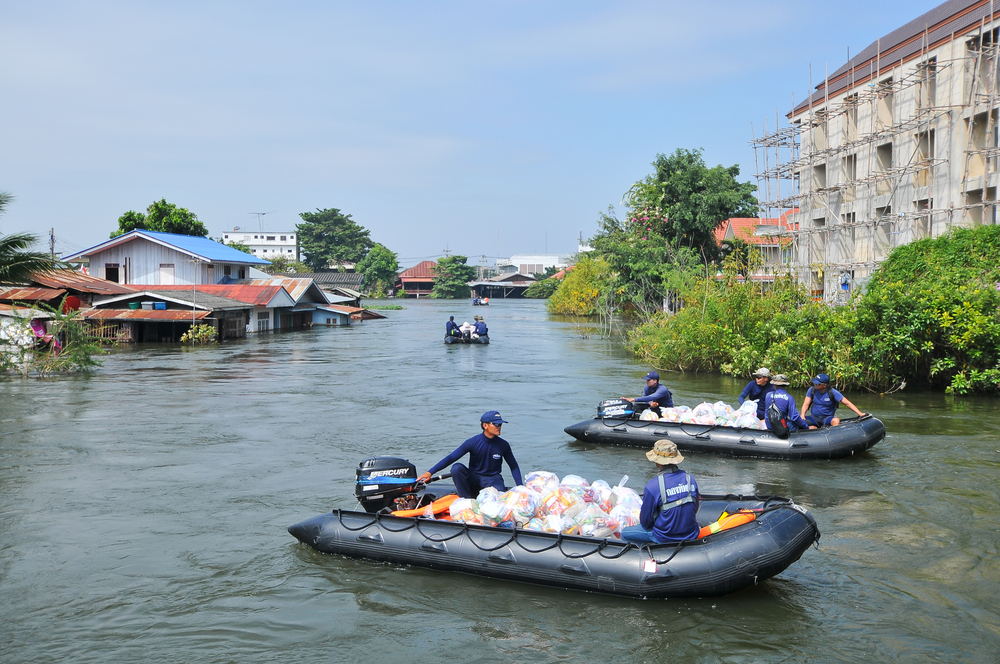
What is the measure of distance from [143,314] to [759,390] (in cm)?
3245

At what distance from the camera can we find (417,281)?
123375 millimetres

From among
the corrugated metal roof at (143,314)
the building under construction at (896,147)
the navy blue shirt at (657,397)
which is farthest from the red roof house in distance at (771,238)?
the corrugated metal roof at (143,314)

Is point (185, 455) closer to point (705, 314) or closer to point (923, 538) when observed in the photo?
point (923, 538)

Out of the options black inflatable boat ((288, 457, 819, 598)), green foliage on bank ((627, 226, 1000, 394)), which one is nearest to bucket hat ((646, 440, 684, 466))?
black inflatable boat ((288, 457, 819, 598))

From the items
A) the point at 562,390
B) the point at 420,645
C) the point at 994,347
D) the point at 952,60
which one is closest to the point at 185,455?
the point at 420,645

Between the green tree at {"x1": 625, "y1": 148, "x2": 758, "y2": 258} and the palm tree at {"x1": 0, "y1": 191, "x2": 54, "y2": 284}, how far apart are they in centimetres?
3137

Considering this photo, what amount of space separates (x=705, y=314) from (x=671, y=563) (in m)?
18.6

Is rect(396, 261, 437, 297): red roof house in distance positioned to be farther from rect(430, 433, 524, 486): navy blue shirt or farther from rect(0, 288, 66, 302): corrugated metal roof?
rect(430, 433, 524, 486): navy blue shirt

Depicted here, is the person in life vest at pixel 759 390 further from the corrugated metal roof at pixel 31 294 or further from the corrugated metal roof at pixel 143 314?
the corrugated metal roof at pixel 31 294

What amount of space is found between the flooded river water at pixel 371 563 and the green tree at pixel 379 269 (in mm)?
90617

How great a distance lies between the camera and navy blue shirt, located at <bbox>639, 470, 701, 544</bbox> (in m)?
7.96

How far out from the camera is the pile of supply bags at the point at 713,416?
47.5ft

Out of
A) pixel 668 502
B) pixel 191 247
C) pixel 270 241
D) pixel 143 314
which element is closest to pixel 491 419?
pixel 668 502

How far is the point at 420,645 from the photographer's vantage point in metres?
7.62
